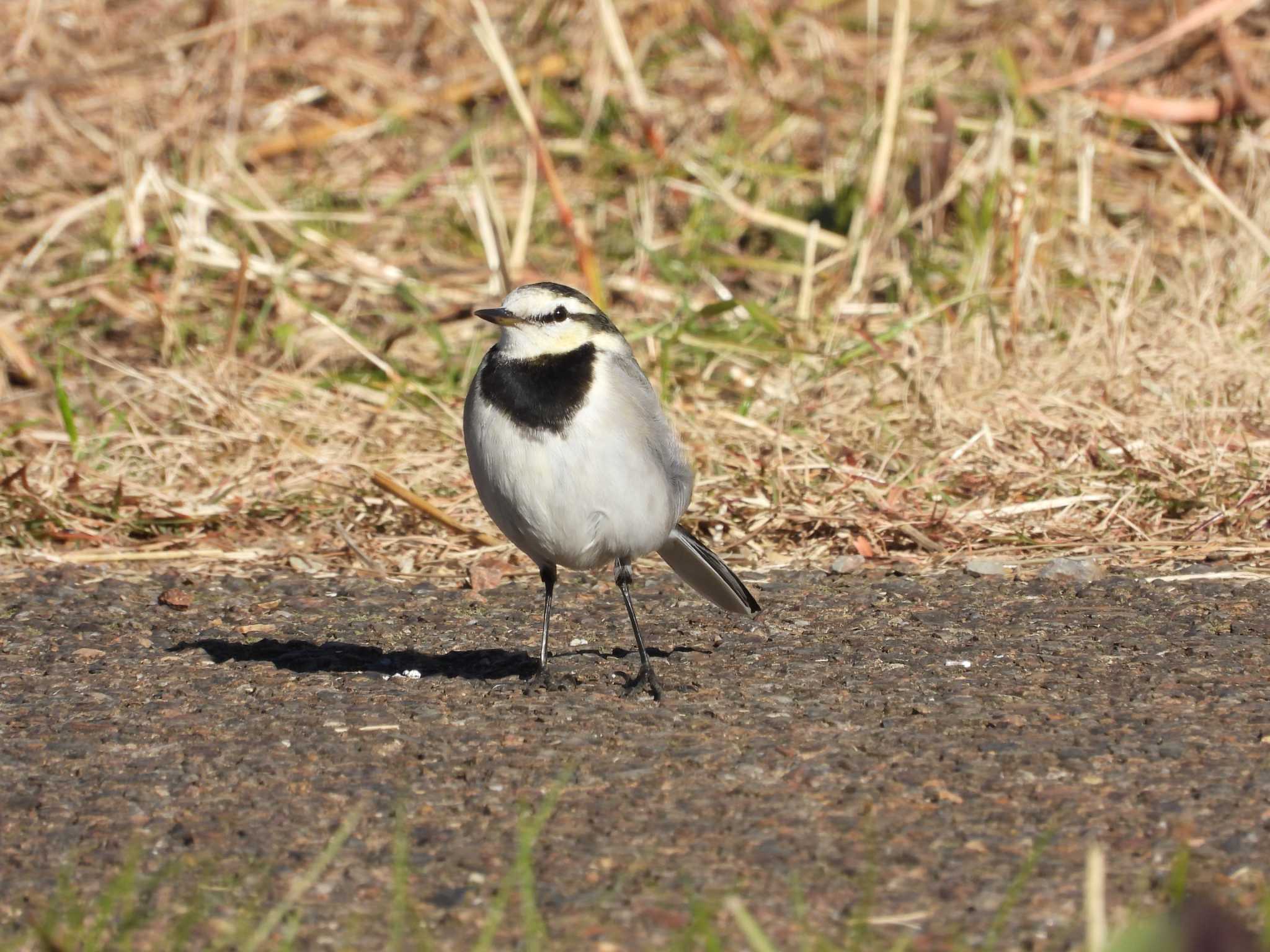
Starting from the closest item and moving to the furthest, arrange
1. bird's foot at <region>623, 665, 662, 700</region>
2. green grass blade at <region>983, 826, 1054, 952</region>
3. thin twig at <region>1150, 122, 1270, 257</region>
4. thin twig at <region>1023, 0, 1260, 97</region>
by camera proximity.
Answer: green grass blade at <region>983, 826, 1054, 952</region>, bird's foot at <region>623, 665, 662, 700</region>, thin twig at <region>1150, 122, 1270, 257</region>, thin twig at <region>1023, 0, 1260, 97</region>

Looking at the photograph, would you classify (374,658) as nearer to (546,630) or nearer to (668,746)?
(546,630)

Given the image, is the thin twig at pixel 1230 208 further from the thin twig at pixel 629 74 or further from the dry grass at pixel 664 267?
the thin twig at pixel 629 74

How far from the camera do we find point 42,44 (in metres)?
10.2

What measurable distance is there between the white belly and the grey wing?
0.19ft

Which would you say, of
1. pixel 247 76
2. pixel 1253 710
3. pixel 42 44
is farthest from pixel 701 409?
pixel 42 44

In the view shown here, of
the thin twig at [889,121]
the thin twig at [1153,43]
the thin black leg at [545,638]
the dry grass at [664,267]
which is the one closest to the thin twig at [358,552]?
the dry grass at [664,267]

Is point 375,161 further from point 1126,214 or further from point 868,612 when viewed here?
point 868,612

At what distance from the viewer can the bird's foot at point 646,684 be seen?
13.7 ft

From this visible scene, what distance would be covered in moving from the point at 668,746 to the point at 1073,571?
6.84 feet

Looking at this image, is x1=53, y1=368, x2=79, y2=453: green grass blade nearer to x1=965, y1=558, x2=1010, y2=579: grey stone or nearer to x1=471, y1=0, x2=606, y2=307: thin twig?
x1=471, y1=0, x2=606, y2=307: thin twig

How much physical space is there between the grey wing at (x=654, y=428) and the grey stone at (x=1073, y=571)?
4.38ft

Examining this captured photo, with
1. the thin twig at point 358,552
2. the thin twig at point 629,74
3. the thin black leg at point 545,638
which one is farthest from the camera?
the thin twig at point 629,74

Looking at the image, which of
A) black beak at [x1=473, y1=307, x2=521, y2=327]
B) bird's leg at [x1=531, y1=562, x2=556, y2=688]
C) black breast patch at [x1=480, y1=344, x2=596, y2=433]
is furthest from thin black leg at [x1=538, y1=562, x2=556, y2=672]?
black beak at [x1=473, y1=307, x2=521, y2=327]

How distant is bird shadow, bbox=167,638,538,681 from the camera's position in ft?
14.9
